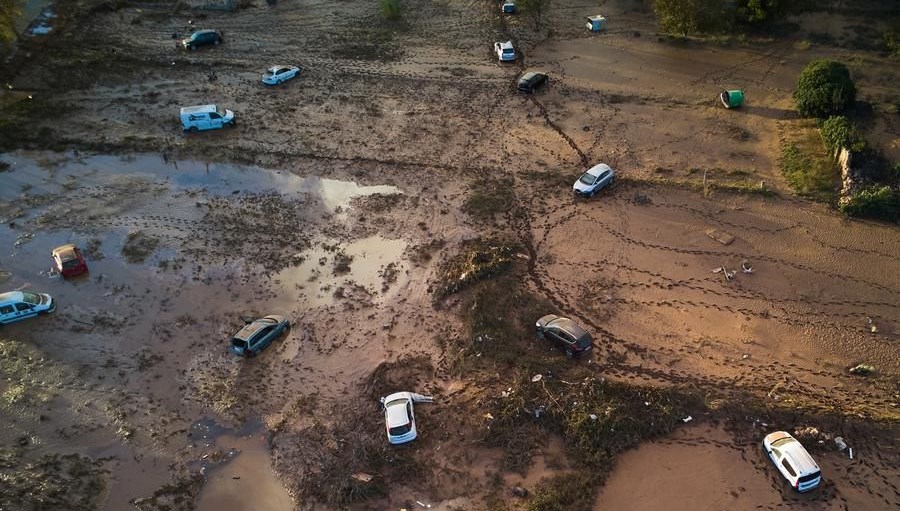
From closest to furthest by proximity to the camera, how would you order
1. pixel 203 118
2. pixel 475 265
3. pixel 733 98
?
pixel 475 265
pixel 203 118
pixel 733 98

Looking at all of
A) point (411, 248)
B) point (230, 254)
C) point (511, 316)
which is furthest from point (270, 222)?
point (511, 316)

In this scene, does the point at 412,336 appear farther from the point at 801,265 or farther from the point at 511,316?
the point at 801,265

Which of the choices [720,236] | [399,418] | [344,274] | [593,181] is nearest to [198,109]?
[344,274]

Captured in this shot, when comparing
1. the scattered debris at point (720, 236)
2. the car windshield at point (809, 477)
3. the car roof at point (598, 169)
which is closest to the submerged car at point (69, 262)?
the car roof at point (598, 169)

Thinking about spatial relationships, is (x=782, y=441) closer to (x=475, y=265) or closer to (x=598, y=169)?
(x=475, y=265)

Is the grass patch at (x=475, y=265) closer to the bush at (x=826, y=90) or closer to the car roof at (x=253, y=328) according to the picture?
the car roof at (x=253, y=328)

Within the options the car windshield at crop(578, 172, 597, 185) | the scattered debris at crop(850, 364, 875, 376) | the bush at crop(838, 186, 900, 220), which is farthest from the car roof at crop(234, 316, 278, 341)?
the bush at crop(838, 186, 900, 220)

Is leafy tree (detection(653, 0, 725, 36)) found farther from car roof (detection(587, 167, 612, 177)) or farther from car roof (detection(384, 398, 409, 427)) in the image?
car roof (detection(384, 398, 409, 427))
